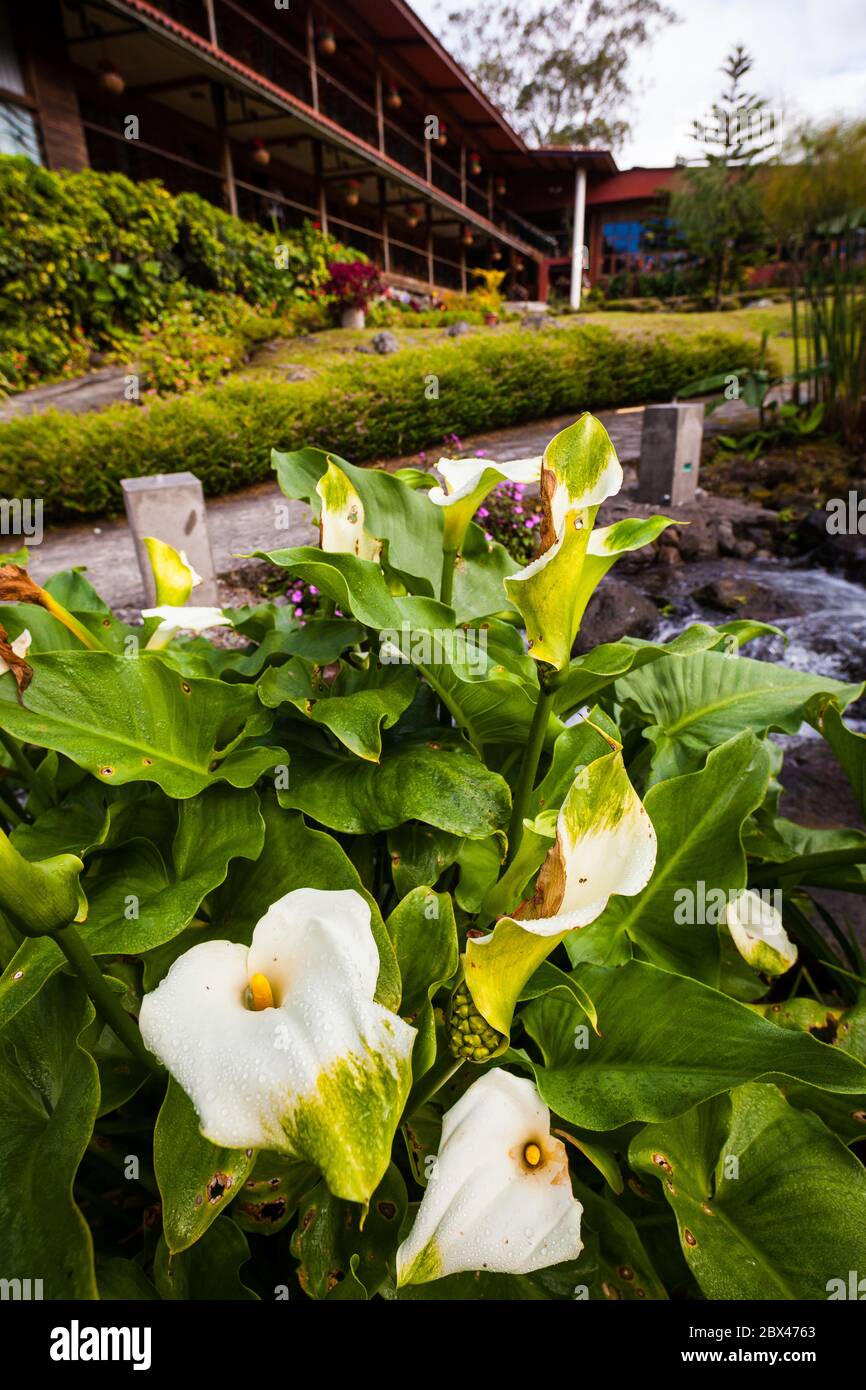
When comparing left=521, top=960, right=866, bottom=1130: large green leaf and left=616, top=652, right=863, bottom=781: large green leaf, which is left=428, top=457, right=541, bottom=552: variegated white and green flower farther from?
left=521, top=960, right=866, bottom=1130: large green leaf

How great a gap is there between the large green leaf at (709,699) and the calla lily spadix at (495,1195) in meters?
0.69

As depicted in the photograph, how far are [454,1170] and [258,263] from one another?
13517 mm

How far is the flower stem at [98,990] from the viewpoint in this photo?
2.32ft

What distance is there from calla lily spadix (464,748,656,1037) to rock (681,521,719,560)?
6.02 meters

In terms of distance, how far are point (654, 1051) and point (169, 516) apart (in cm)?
403

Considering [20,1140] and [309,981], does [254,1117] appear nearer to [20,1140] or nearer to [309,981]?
[309,981]

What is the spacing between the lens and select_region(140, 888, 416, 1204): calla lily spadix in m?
0.54

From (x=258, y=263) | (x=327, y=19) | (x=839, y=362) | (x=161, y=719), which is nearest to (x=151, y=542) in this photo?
(x=161, y=719)

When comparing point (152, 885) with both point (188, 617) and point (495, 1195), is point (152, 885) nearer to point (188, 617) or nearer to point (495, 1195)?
point (188, 617)

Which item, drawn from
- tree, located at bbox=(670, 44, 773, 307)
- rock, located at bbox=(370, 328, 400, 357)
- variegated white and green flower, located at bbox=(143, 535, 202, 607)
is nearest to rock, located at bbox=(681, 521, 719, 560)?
variegated white and green flower, located at bbox=(143, 535, 202, 607)

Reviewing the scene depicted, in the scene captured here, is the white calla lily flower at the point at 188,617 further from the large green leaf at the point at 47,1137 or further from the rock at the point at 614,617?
the rock at the point at 614,617

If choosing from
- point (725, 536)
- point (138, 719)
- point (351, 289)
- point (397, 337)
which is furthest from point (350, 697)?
point (351, 289)

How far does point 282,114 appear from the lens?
12398 mm

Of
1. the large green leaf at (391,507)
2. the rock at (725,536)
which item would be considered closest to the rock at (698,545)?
the rock at (725,536)
